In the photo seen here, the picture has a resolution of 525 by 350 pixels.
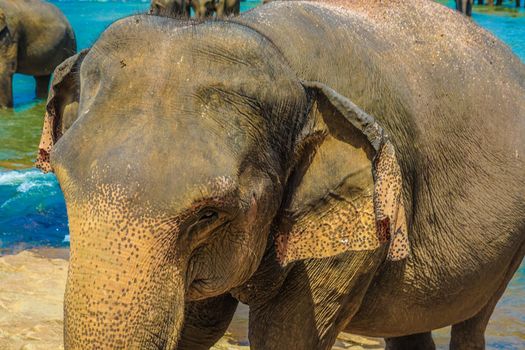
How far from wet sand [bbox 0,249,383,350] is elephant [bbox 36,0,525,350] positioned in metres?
1.31

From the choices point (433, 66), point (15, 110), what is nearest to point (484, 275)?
point (433, 66)

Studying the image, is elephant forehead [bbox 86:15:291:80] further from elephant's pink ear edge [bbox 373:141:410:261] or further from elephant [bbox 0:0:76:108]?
elephant [bbox 0:0:76:108]

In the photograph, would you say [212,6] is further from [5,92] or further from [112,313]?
[112,313]

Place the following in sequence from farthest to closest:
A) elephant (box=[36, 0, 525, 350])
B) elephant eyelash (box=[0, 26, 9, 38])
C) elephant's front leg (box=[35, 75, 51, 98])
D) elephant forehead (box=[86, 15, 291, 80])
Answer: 1. elephant's front leg (box=[35, 75, 51, 98])
2. elephant eyelash (box=[0, 26, 9, 38])
3. elephant forehead (box=[86, 15, 291, 80])
4. elephant (box=[36, 0, 525, 350])

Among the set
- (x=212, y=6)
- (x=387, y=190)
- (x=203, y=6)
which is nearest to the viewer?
(x=387, y=190)

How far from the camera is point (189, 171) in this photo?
225 cm

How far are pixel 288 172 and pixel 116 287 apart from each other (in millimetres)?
777

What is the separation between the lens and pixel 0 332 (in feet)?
15.3

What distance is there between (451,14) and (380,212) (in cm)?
140

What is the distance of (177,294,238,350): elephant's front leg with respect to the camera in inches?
131

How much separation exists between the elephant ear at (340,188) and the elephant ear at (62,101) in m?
0.67

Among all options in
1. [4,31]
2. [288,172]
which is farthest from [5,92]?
[288,172]

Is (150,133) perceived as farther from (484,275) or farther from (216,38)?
(484,275)

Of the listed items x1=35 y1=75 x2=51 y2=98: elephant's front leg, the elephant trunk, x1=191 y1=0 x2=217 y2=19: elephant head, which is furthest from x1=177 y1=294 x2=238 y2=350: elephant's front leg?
x1=35 y1=75 x2=51 y2=98: elephant's front leg
